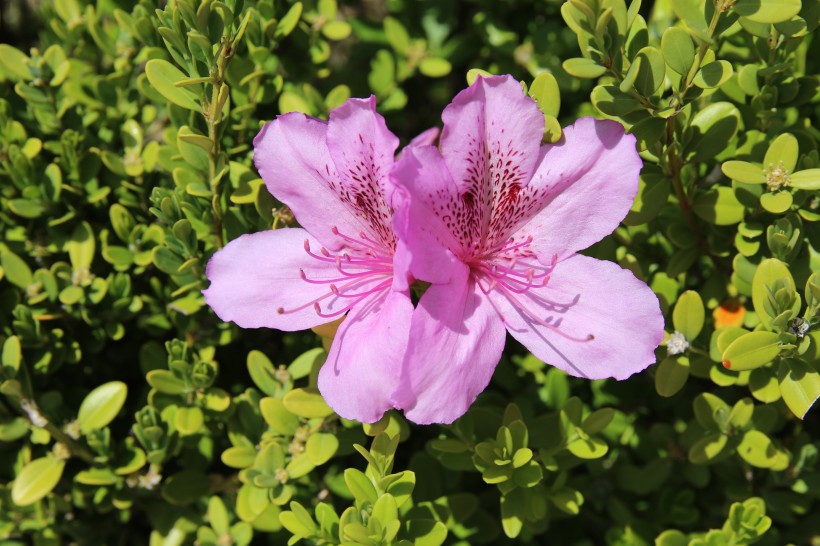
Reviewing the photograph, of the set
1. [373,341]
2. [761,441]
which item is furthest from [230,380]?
[761,441]

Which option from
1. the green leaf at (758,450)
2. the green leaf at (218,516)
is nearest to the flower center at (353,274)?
the green leaf at (218,516)

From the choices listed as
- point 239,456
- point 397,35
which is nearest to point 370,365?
point 239,456

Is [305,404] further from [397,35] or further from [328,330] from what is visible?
[397,35]

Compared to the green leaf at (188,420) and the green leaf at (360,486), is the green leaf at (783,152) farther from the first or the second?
the green leaf at (188,420)

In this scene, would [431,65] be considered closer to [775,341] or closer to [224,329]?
[224,329]

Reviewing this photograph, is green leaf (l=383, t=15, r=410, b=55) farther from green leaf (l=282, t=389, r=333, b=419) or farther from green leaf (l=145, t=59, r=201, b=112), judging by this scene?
green leaf (l=282, t=389, r=333, b=419)
